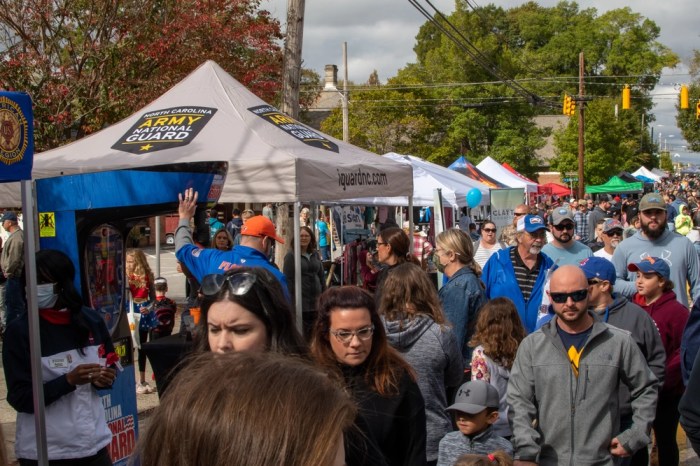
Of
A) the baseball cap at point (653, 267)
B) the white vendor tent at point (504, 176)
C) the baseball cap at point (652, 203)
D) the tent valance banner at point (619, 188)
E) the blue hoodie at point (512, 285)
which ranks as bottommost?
the blue hoodie at point (512, 285)

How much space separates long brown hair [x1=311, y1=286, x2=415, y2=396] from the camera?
123 inches

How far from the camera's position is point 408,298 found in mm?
4477

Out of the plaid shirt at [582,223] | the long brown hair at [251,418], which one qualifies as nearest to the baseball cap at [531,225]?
the long brown hair at [251,418]

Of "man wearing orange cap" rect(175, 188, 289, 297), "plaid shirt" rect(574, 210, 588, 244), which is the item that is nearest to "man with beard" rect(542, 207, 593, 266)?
"man wearing orange cap" rect(175, 188, 289, 297)

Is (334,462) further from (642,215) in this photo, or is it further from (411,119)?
(411,119)

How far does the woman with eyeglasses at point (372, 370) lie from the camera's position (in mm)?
3049

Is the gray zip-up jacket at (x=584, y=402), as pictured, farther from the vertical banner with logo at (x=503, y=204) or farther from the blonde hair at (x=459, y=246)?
the vertical banner with logo at (x=503, y=204)

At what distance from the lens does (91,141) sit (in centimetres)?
768

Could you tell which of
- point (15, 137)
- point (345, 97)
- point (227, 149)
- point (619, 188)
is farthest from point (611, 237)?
point (619, 188)

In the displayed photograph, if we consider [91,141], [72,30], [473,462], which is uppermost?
[72,30]

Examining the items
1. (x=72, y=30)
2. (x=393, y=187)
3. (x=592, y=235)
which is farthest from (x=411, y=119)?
(x=393, y=187)

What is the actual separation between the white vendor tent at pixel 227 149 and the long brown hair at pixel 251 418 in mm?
5600

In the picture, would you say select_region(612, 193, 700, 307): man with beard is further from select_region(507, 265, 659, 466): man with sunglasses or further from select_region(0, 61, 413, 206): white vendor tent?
select_region(507, 265, 659, 466): man with sunglasses

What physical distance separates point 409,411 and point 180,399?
199 cm
